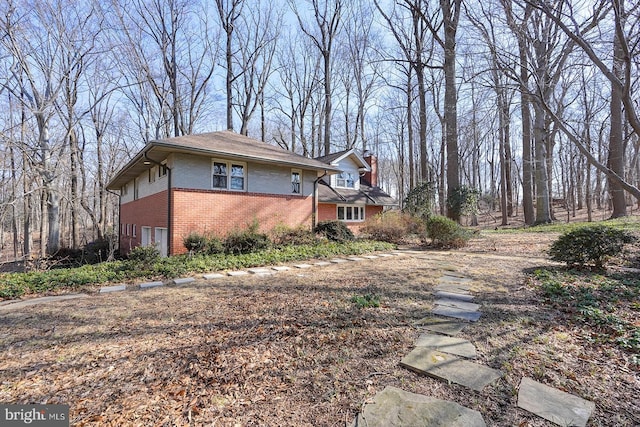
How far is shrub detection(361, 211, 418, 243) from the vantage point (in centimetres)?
1200

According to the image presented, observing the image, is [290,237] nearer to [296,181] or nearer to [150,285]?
[296,181]

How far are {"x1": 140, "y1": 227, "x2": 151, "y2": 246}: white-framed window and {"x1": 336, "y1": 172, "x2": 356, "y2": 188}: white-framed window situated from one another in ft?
34.4

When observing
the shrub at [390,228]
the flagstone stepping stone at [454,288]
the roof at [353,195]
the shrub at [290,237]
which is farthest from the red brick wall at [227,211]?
the flagstone stepping stone at [454,288]

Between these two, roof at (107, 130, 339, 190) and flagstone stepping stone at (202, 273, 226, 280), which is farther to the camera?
roof at (107, 130, 339, 190)

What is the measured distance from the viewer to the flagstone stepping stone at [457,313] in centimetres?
352

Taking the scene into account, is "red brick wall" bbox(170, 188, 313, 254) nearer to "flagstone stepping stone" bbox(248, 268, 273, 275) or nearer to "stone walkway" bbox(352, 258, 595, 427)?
"flagstone stepping stone" bbox(248, 268, 273, 275)

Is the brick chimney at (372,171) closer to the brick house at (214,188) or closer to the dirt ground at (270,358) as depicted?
the brick house at (214,188)

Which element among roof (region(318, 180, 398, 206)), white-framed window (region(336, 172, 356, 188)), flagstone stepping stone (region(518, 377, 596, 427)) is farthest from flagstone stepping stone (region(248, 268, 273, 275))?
white-framed window (region(336, 172, 356, 188))

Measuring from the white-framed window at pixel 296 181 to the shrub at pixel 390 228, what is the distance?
3.58 metres

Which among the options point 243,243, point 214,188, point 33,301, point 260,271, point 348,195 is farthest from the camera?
point 348,195

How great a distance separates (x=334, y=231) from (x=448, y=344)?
8.39 m

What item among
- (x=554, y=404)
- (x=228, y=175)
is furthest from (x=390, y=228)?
(x=554, y=404)

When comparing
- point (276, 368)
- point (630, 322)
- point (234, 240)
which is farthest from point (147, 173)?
point (630, 322)

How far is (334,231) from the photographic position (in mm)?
11141
